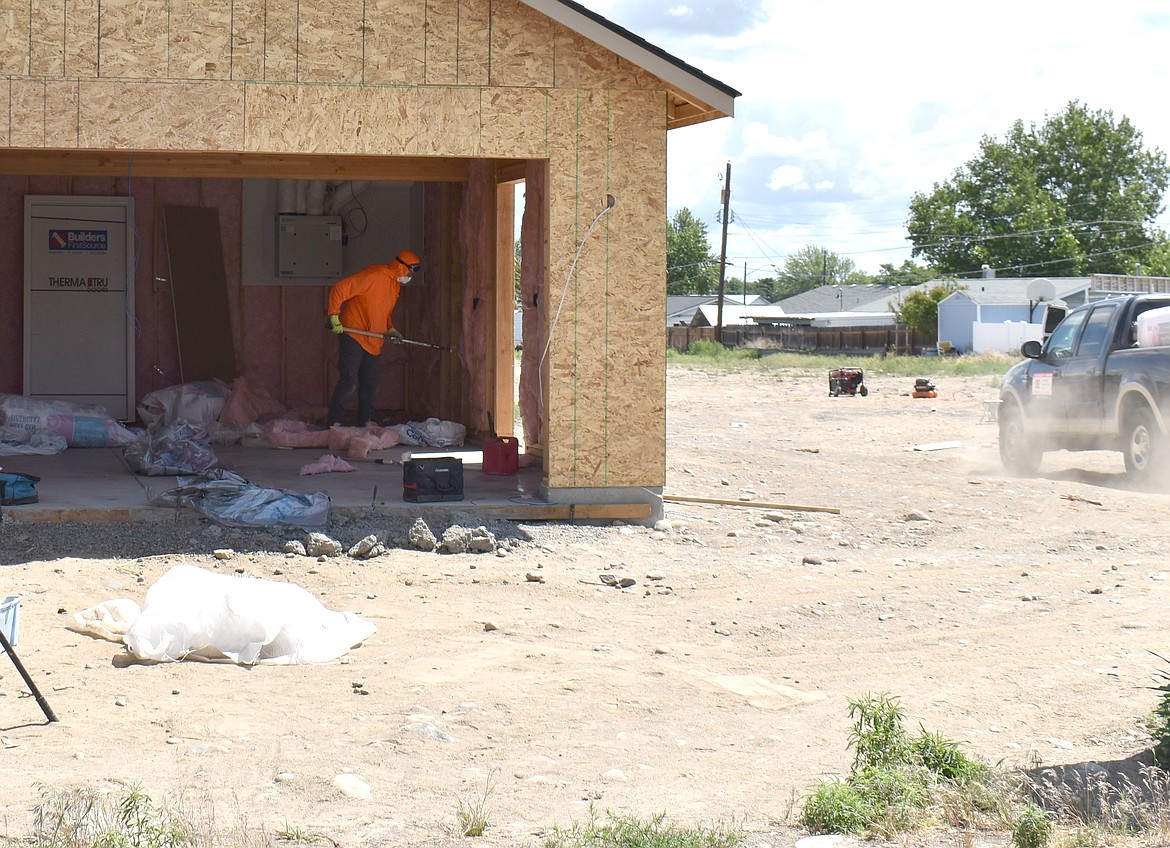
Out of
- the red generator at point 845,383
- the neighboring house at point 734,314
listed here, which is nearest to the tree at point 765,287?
the neighboring house at point 734,314

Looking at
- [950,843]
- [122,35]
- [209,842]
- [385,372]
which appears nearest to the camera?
[209,842]

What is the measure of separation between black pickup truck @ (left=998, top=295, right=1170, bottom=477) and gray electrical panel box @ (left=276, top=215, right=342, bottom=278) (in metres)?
8.74

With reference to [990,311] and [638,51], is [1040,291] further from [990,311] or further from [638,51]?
[638,51]

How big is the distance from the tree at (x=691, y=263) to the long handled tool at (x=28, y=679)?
109978 millimetres

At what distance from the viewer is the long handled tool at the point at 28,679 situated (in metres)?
5.76

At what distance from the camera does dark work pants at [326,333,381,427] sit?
51.3ft

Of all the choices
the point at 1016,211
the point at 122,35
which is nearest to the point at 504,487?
the point at 122,35

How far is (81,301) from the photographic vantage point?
17.1 m

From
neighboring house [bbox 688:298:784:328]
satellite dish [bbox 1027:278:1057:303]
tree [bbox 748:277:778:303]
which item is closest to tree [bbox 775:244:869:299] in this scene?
tree [bbox 748:277:778:303]

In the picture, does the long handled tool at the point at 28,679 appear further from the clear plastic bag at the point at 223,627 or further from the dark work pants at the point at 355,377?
the dark work pants at the point at 355,377

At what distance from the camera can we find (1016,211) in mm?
81188

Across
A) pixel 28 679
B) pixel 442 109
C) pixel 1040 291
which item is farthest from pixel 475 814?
pixel 1040 291

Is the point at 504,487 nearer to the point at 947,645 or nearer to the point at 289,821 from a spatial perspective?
the point at 947,645

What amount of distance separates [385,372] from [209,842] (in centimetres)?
1412
